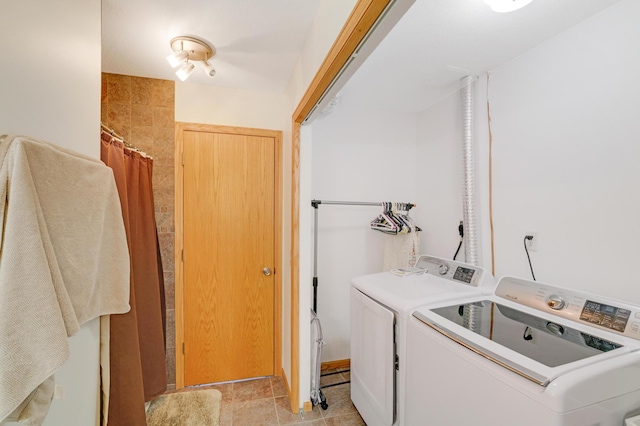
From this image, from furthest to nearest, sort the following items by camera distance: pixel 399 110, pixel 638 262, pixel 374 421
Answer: pixel 399 110 → pixel 374 421 → pixel 638 262

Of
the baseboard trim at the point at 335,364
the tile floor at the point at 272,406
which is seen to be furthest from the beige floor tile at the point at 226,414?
the baseboard trim at the point at 335,364

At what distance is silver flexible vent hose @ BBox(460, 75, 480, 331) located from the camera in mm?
1999

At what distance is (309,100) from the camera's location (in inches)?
62.0

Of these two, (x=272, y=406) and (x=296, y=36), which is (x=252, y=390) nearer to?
(x=272, y=406)

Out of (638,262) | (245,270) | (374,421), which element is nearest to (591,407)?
(638,262)

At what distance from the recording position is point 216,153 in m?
2.26

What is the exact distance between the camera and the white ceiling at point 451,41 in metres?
1.40

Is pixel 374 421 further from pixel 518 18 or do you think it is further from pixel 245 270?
pixel 518 18

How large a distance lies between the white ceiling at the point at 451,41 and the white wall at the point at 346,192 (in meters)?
0.38

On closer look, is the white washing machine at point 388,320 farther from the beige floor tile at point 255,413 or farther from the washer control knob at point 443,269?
the beige floor tile at point 255,413

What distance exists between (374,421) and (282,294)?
115cm

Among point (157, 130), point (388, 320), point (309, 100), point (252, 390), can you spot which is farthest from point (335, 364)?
point (157, 130)

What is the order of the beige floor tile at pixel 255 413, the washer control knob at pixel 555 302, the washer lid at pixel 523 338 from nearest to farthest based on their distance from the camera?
the washer lid at pixel 523 338
the washer control knob at pixel 555 302
the beige floor tile at pixel 255 413

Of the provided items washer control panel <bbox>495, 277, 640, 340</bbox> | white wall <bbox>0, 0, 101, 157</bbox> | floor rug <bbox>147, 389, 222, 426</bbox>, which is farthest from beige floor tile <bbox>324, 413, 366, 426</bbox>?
white wall <bbox>0, 0, 101, 157</bbox>
